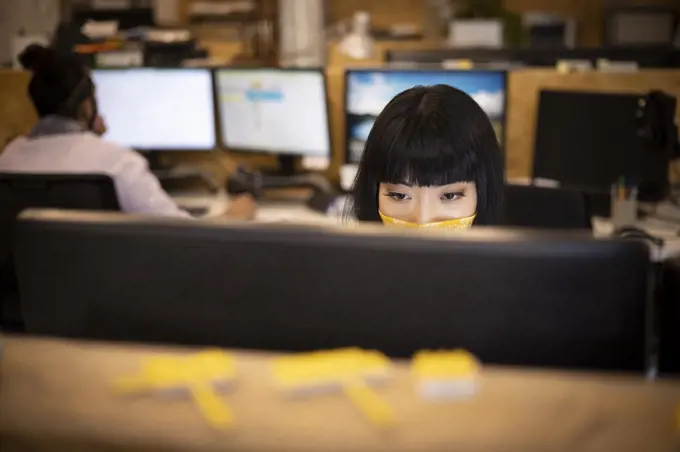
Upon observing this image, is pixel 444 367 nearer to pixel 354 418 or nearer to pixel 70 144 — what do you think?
pixel 354 418

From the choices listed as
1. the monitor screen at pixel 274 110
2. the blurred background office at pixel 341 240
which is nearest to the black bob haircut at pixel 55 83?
the blurred background office at pixel 341 240

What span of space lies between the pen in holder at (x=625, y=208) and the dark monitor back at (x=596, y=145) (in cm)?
10

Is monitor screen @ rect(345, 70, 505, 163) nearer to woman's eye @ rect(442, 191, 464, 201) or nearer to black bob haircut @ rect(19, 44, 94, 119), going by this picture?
black bob haircut @ rect(19, 44, 94, 119)

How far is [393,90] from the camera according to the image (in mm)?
3004

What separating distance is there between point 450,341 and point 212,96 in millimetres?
2534

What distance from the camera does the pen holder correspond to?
2668 millimetres

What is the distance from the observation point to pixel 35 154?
245cm

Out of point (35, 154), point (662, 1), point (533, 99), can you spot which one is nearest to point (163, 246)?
point (35, 154)

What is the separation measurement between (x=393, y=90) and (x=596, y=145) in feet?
2.48

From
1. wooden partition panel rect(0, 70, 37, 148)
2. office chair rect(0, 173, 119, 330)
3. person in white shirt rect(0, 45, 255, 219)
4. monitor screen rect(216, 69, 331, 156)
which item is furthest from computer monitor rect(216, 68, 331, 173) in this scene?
office chair rect(0, 173, 119, 330)

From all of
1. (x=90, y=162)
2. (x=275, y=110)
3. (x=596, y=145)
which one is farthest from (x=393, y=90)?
(x=90, y=162)

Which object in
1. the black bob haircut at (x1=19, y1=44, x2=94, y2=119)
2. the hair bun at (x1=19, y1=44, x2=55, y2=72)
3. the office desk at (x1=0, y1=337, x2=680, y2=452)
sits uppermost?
the hair bun at (x1=19, y1=44, x2=55, y2=72)

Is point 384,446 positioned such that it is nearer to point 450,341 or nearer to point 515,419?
point 515,419

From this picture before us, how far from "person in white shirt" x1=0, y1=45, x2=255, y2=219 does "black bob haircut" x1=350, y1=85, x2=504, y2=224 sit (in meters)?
1.04
